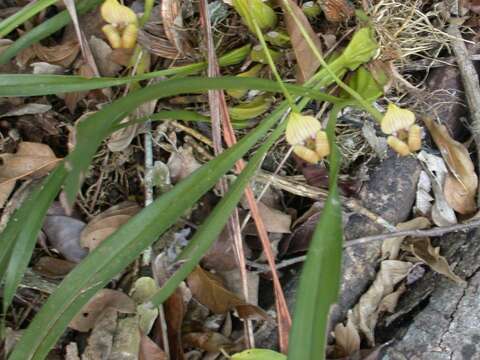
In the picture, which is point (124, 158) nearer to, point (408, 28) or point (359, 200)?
point (359, 200)

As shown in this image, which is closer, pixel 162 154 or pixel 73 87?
pixel 73 87

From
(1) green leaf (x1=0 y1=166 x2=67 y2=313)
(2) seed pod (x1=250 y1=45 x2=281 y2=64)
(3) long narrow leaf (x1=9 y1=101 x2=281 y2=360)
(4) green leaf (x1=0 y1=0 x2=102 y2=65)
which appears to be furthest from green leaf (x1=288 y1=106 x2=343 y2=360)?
(4) green leaf (x1=0 y1=0 x2=102 y2=65)

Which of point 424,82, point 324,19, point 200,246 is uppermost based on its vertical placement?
point 324,19

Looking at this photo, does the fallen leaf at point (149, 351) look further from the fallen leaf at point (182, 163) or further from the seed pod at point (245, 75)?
the seed pod at point (245, 75)

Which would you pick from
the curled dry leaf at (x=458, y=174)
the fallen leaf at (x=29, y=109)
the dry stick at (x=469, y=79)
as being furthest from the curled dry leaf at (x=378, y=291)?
the fallen leaf at (x=29, y=109)

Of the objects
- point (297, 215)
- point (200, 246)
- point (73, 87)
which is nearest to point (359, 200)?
point (297, 215)
